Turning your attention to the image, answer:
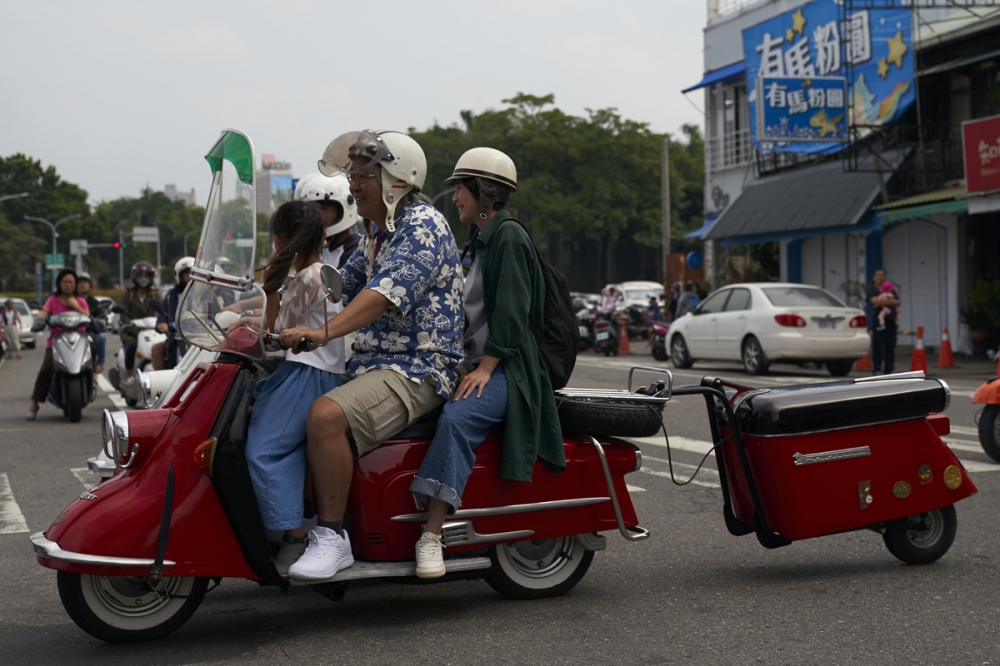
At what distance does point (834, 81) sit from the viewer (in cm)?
2392

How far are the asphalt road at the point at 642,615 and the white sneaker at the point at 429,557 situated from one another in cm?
24

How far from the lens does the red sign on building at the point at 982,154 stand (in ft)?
61.1

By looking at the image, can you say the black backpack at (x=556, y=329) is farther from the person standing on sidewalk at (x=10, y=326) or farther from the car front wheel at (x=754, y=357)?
the person standing on sidewalk at (x=10, y=326)

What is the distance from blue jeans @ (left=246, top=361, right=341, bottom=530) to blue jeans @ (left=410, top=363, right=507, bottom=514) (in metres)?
0.46

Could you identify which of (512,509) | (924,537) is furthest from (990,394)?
(512,509)

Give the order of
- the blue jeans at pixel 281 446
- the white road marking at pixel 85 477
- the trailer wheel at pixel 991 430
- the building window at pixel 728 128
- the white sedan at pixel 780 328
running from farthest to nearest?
the building window at pixel 728 128 < the white sedan at pixel 780 328 < the trailer wheel at pixel 991 430 < the white road marking at pixel 85 477 < the blue jeans at pixel 281 446

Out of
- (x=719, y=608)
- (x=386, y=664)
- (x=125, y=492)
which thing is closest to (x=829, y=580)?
(x=719, y=608)

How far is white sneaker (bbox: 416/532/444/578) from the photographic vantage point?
4.30 meters

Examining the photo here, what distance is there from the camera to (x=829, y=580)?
5109 mm

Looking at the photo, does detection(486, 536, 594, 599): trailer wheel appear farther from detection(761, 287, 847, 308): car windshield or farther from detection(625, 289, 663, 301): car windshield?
detection(625, 289, 663, 301): car windshield

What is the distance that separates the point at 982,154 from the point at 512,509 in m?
16.7

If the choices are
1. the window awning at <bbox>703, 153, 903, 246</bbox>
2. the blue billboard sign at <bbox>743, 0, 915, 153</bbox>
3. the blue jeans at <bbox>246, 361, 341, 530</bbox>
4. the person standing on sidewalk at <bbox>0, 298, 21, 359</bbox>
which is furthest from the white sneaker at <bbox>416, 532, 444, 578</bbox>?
the person standing on sidewalk at <bbox>0, 298, 21, 359</bbox>

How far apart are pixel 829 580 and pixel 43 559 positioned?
326 centimetres

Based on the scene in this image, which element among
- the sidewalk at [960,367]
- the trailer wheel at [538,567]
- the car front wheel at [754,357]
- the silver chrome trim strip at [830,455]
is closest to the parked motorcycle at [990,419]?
the silver chrome trim strip at [830,455]
